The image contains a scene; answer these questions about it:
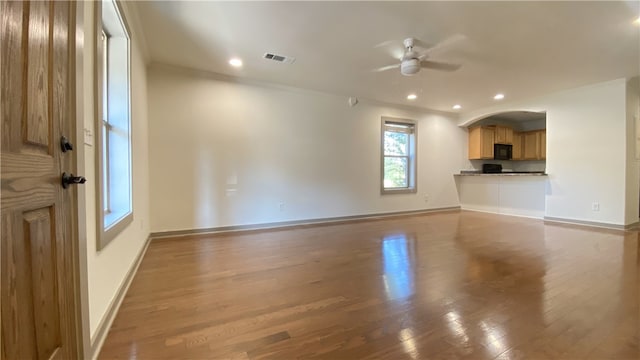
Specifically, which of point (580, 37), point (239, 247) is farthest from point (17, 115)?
point (580, 37)

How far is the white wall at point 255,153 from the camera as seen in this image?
4.17 meters

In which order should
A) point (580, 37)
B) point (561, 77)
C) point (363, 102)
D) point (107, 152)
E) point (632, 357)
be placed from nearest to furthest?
1. point (632, 357)
2. point (107, 152)
3. point (580, 37)
4. point (561, 77)
5. point (363, 102)

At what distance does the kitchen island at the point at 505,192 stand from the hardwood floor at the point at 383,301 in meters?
2.17

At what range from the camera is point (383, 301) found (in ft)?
7.02

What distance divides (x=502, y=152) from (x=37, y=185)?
8675 millimetres

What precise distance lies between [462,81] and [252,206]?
3957 millimetres

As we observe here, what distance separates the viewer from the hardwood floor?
62.0 inches

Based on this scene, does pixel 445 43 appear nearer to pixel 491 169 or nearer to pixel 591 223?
pixel 591 223

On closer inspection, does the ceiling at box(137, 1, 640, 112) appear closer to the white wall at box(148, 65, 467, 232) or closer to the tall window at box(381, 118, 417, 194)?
the white wall at box(148, 65, 467, 232)

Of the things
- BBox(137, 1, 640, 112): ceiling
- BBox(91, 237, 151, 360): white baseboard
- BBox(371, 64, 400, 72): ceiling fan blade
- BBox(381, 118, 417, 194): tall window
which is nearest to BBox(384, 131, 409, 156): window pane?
BBox(381, 118, 417, 194): tall window

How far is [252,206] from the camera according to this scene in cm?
477

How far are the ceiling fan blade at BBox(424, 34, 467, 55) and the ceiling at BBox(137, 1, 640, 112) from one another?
2.6 inches

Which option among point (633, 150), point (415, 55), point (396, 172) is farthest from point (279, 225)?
point (633, 150)

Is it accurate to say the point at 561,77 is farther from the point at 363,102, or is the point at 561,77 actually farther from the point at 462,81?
the point at 363,102
